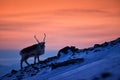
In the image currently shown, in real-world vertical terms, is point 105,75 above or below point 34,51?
below

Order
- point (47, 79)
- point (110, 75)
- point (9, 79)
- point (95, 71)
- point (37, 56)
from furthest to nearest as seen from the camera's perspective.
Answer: point (37, 56) → point (9, 79) → point (47, 79) → point (95, 71) → point (110, 75)

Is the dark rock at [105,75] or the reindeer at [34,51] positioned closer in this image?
the dark rock at [105,75]

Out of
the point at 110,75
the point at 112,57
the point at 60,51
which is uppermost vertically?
the point at 60,51

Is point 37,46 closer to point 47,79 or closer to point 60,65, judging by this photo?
point 60,65

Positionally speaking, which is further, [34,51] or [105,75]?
[34,51]

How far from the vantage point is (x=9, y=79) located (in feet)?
91.3

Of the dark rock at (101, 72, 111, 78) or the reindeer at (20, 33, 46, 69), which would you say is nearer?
the dark rock at (101, 72, 111, 78)

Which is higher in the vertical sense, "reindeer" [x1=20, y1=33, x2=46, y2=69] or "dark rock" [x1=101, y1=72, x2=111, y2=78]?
"reindeer" [x1=20, y1=33, x2=46, y2=69]

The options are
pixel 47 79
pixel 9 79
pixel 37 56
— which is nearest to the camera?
pixel 47 79

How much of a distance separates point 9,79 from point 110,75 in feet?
44.9

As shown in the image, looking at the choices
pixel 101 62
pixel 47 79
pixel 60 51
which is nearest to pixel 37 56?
pixel 60 51

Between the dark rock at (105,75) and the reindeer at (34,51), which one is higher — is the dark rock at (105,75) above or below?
below

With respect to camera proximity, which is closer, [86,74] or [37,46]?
[86,74]

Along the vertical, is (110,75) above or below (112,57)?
below
